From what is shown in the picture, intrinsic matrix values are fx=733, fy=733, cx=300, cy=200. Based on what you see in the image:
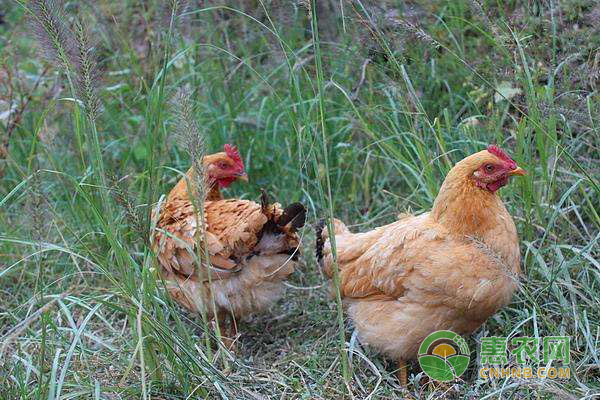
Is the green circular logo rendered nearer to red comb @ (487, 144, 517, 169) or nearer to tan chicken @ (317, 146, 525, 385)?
tan chicken @ (317, 146, 525, 385)

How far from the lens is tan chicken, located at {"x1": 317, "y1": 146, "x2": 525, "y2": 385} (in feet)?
9.76

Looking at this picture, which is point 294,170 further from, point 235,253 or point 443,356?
point 443,356

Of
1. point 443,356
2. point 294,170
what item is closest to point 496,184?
point 443,356

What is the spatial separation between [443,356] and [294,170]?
1.90m

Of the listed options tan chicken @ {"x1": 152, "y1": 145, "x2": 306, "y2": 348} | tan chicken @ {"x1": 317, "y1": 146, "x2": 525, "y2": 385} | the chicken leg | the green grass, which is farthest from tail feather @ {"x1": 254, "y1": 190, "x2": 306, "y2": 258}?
the chicken leg

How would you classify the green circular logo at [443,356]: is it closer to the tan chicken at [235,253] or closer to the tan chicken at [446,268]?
the tan chicken at [446,268]

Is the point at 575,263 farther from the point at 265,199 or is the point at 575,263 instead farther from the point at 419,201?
the point at 265,199

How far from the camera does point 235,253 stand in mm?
3520

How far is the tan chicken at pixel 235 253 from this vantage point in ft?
11.3

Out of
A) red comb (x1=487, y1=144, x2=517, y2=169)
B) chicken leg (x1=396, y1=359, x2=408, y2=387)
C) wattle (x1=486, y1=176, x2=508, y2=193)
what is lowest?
chicken leg (x1=396, y1=359, x2=408, y2=387)

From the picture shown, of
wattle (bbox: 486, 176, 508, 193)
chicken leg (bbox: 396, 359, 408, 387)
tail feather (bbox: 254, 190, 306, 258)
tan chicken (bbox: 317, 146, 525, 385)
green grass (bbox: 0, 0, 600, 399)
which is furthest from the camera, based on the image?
tail feather (bbox: 254, 190, 306, 258)

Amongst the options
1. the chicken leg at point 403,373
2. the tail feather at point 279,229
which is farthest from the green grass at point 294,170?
the tail feather at point 279,229

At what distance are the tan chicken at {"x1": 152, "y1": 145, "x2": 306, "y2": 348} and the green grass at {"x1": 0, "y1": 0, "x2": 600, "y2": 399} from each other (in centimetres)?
18

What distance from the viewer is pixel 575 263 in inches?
127
